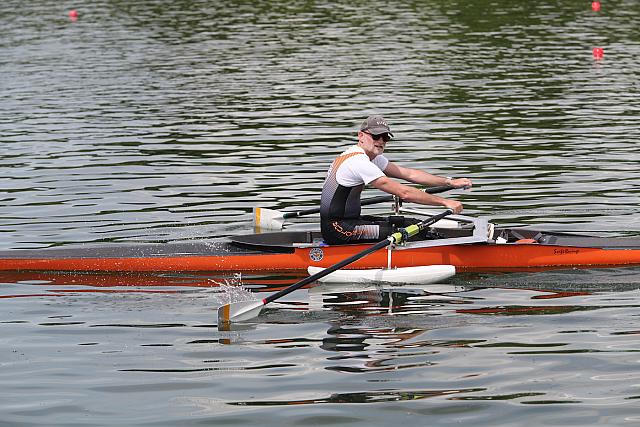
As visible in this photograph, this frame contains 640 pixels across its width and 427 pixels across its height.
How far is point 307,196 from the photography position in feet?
63.1

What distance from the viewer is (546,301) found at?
13.2m

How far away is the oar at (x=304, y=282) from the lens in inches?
494

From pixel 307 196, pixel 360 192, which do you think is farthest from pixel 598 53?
pixel 360 192

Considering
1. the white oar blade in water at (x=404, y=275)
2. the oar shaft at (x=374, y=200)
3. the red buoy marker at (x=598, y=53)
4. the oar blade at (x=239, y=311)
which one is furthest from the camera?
the red buoy marker at (x=598, y=53)

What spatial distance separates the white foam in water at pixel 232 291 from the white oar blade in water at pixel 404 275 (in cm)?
90

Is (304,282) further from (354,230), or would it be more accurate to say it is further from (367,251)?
(354,230)

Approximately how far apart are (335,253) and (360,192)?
0.81 meters

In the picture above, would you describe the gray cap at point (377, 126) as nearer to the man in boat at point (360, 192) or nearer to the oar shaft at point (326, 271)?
the man in boat at point (360, 192)

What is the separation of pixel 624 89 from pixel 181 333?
19.2m

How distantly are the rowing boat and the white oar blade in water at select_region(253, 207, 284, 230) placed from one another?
1.26m

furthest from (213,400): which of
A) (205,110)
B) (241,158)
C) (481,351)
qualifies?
(205,110)

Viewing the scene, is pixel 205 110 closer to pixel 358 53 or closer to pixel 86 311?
pixel 358 53

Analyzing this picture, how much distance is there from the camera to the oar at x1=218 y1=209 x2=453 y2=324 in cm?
1254

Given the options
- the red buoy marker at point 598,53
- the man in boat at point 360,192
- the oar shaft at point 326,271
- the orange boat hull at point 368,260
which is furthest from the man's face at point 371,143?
the red buoy marker at point 598,53
